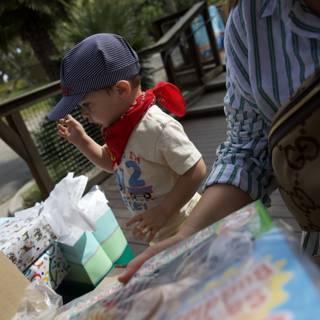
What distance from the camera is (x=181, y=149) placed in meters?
1.33

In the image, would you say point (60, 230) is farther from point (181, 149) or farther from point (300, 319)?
point (300, 319)

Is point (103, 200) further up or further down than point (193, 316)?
further down

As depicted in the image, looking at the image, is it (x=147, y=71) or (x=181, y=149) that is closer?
(x=181, y=149)

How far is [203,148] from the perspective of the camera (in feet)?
13.5

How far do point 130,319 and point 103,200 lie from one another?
138 centimetres

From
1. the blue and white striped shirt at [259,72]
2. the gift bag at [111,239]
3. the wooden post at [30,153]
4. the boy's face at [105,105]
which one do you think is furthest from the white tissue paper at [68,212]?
the wooden post at [30,153]

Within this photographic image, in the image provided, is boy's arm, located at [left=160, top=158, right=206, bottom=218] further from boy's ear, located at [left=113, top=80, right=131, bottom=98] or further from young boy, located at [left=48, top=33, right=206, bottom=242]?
boy's ear, located at [left=113, top=80, right=131, bottom=98]

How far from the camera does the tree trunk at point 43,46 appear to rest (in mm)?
7895

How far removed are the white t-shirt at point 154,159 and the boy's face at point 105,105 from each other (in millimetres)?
88

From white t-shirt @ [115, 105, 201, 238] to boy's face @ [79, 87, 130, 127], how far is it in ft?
0.29

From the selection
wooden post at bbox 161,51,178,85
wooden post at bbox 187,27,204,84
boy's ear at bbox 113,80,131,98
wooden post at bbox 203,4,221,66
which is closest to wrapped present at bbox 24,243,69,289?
boy's ear at bbox 113,80,131,98

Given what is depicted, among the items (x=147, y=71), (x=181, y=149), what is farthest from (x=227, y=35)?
(x=147, y=71)

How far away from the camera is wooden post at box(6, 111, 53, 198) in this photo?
3.27 metres

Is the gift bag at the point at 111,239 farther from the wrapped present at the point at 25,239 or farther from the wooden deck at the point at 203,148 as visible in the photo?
the wooden deck at the point at 203,148
